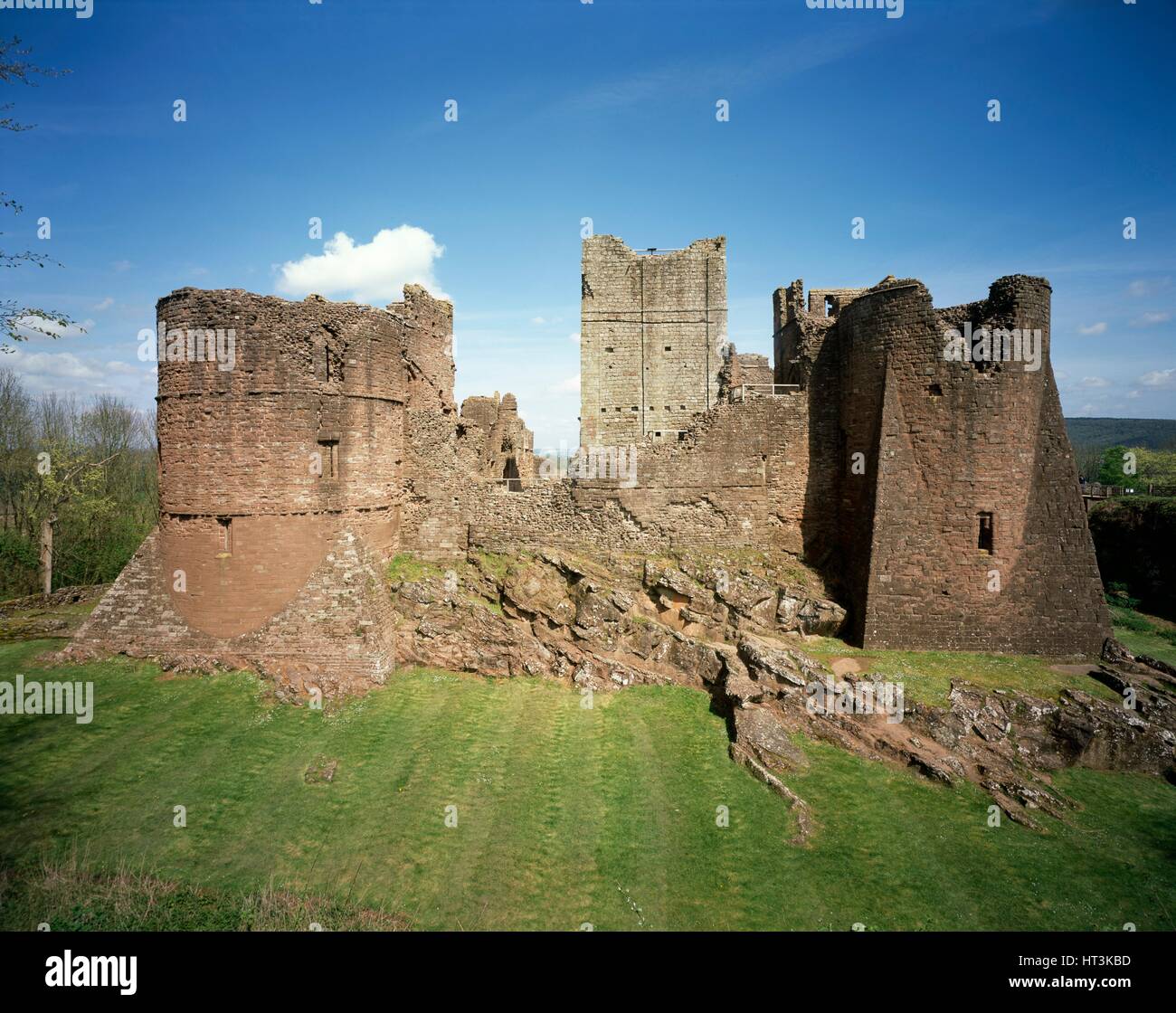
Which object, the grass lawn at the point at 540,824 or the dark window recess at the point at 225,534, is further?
the dark window recess at the point at 225,534

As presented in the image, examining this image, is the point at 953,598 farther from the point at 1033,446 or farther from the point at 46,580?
the point at 46,580

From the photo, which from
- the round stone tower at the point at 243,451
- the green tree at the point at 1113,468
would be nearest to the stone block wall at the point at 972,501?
the round stone tower at the point at 243,451

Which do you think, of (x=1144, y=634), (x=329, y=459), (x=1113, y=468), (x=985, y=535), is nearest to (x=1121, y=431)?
(x=1113, y=468)

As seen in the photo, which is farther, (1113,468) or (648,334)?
(1113,468)

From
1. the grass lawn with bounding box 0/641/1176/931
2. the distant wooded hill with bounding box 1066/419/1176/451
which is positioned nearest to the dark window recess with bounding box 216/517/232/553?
the grass lawn with bounding box 0/641/1176/931

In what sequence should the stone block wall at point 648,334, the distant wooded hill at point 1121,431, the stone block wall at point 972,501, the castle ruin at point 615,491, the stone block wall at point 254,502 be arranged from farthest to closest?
the distant wooded hill at point 1121,431 < the stone block wall at point 648,334 < the stone block wall at point 972,501 < the castle ruin at point 615,491 < the stone block wall at point 254,502

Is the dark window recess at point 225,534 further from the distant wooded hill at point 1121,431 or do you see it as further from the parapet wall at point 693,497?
the distant wooded hill at point 1121,431

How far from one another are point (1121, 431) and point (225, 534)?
596 ft

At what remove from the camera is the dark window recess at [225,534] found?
12.5m

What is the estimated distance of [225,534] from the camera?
1255cm

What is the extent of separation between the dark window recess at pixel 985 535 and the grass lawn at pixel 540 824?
15.5 ft

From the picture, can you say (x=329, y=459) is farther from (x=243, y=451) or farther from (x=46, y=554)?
(x=46, y=554)

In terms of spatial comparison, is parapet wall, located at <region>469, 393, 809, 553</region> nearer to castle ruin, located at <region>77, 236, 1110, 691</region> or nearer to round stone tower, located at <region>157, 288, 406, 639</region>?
castle ruin, located at <region>77, 236, 1110, 691</region>

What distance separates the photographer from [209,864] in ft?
24.3
